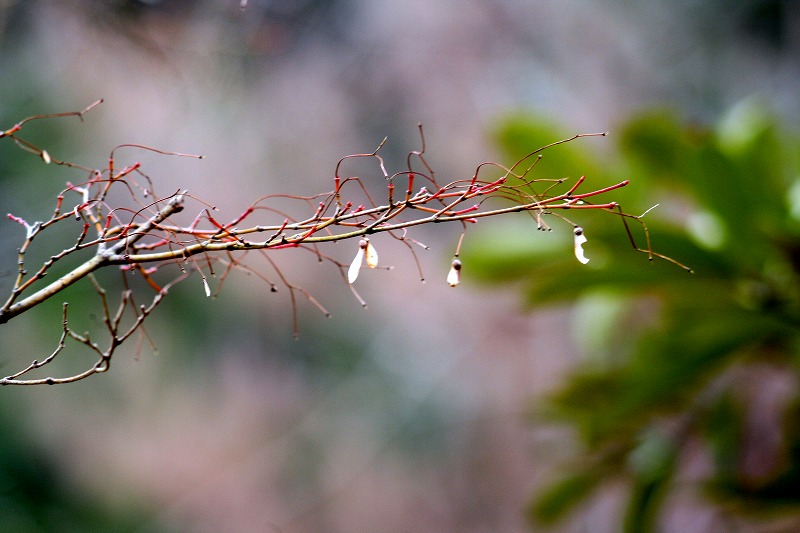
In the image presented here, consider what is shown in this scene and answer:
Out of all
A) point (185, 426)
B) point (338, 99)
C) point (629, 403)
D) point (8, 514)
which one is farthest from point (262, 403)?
point (629, 403)

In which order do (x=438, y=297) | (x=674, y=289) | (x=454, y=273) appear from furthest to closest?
1. (x=438, y=297)
2. (x=674, y=289)
3. (x=454, y=273)

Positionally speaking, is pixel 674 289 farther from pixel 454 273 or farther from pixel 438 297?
pixel 438 297

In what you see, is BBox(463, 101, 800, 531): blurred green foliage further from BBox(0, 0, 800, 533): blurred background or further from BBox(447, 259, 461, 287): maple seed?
BBox(447, 259, 461, 287): maple seed

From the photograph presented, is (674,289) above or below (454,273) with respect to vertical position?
above

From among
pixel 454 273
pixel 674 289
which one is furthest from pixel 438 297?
pixel 454 273

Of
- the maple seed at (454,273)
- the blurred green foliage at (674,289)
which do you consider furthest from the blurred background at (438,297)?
the maple seed at (454,273)

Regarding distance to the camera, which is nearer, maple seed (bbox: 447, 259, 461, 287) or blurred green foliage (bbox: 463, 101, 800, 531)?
maple seed (bbox: 447, 259, 461, 287)

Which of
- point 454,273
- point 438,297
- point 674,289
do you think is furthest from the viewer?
point 438,297

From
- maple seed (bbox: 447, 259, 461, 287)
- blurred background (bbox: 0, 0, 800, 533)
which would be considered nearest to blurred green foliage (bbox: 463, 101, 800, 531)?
blurred background (bbox: 0, 0, 800, 533)
